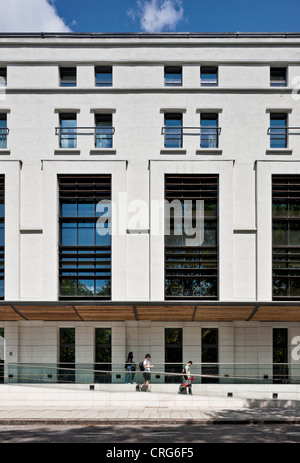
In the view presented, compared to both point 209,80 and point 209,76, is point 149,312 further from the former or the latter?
point 209,76

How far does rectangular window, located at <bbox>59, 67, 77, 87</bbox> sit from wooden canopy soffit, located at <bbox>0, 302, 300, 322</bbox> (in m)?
12.3

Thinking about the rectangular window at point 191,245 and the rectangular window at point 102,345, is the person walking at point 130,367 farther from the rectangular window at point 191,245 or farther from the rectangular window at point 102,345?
the rectangular window at point 191,245

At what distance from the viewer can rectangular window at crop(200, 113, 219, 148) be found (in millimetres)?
21969

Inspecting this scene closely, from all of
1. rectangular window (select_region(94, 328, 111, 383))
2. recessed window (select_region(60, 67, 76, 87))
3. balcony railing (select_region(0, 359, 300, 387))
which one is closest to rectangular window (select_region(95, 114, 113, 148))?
recessed window (select_region(60, 67, 76, 87))

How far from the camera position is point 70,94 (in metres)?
22.0

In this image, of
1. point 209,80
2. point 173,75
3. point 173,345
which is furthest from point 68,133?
point 173,345

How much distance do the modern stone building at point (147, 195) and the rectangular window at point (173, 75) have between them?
308 mm

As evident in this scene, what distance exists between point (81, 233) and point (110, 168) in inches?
147

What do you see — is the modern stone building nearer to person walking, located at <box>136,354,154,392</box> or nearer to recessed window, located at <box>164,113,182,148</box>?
recessed window, located at <box>164,113,182,148</box>

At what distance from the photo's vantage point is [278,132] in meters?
21.9

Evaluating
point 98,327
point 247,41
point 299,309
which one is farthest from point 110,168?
point 299,309

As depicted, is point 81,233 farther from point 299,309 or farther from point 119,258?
point 299,309

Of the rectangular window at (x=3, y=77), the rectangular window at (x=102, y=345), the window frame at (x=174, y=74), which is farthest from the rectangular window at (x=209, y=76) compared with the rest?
the rectangular window at (x=102, y=345)

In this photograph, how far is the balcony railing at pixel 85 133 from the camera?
21.8m
